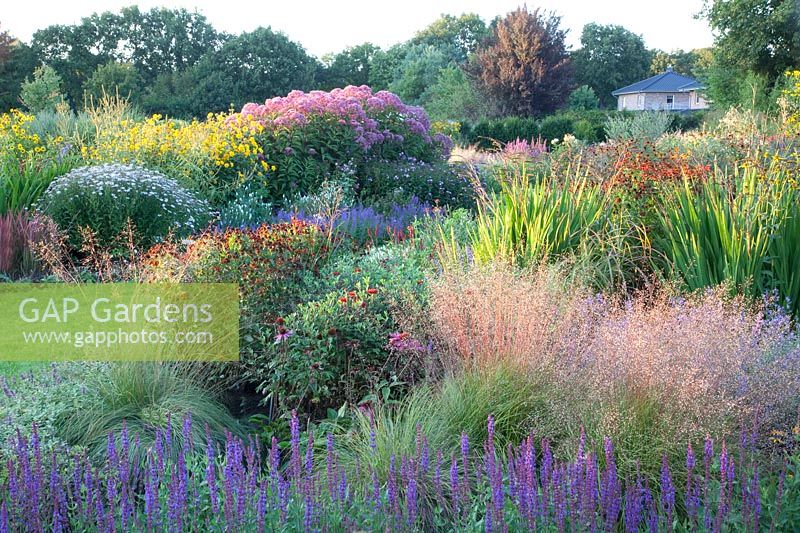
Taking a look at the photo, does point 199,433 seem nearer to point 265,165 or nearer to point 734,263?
point 734,263

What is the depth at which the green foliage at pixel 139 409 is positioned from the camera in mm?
3467

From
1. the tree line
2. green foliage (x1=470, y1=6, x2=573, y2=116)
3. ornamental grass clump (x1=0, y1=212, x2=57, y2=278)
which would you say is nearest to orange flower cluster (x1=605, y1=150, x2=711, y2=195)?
ornamental grass clump (x1=0, y1=212, x2=57, y2=278)

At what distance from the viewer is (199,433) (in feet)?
11.7

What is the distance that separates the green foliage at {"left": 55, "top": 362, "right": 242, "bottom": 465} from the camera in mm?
3467

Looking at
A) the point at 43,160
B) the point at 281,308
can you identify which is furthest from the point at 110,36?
the point at 281,308

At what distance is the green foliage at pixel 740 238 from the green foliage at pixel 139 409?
3169 millimetres

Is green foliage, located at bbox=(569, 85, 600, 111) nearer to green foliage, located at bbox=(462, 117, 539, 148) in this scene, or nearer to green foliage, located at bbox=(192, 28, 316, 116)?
green foliage, located at bbox=(192, 28, 316, 116)

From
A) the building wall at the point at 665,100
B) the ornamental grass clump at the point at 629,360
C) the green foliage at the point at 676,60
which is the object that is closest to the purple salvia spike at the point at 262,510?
the ornamental grass clump at the point at 629,360

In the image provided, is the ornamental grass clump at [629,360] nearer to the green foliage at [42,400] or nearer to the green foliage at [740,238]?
the green foliage at [740,238]

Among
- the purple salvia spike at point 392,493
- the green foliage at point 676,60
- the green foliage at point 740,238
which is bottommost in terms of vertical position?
the purple salvia spike at point 392,493

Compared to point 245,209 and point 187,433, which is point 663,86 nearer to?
point 245,209

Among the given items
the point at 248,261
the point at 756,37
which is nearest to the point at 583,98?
the point at 756,37

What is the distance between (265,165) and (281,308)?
5.41m

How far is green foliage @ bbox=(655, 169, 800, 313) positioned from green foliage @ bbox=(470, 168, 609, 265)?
56cm
